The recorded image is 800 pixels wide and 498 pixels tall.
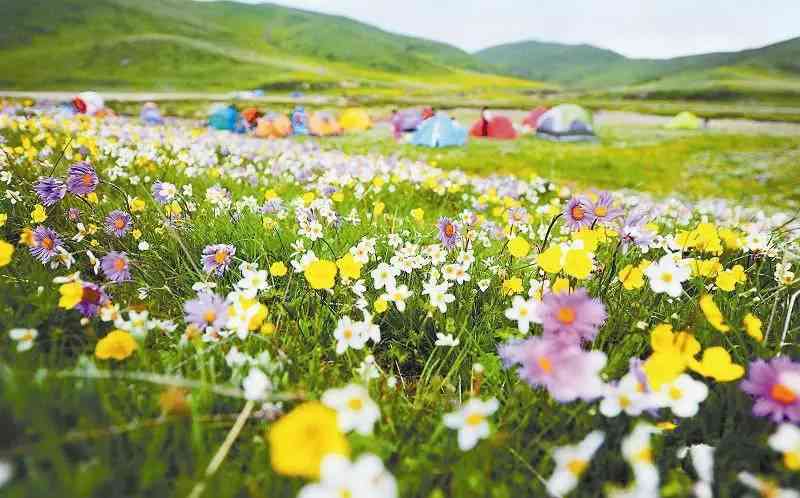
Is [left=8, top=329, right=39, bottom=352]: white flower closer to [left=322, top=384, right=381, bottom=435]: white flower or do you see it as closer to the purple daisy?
[left=322, top=384, right=381, bottom=435]: white flower

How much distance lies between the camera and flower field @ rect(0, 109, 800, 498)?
50.4 inches

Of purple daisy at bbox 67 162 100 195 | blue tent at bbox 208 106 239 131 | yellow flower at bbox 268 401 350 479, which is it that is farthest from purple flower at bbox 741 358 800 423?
blue tent at bbox 208 106 239 131

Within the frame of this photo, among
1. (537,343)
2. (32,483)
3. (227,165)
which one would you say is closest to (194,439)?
(32,483)

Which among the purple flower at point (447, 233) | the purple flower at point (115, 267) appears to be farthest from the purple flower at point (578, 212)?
the purple flower at point (115, 267)

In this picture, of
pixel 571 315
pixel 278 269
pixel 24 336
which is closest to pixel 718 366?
pixel 571 315

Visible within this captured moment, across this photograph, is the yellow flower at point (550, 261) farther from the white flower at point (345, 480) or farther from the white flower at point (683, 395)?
the white flower at point (345, 480)

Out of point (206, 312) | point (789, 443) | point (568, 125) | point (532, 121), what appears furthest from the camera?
point (532, 121)

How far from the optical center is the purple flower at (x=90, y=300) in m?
1.98

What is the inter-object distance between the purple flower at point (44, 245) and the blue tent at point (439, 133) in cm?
1887

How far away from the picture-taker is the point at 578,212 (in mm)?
3070

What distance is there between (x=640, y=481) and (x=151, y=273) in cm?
274

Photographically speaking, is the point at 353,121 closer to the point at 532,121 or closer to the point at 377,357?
the point at 532,121

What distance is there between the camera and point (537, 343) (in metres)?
1.53

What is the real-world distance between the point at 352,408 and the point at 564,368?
2.03ft
